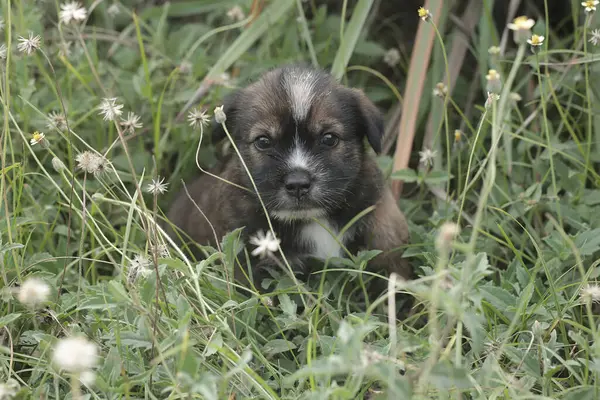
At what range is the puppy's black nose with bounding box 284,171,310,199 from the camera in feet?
10.4

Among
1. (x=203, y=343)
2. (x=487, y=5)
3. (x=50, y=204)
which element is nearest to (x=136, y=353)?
(x=203, y=343)

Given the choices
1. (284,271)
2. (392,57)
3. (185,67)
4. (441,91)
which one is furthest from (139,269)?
(392,57)

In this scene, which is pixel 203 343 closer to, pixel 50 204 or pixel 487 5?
pixel 50 204

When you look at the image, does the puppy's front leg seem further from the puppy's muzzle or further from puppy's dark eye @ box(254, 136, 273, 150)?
puppy's dark eye @ box(254, 136, 273, 150)

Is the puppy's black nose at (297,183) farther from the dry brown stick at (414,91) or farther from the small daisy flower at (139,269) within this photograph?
the dry brown stick at (414,91)

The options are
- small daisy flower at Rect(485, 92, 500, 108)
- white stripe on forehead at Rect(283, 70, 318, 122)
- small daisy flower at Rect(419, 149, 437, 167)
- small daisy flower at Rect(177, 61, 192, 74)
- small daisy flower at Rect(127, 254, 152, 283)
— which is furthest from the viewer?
small daisy flower at Rect(177, 61, 192, 74)

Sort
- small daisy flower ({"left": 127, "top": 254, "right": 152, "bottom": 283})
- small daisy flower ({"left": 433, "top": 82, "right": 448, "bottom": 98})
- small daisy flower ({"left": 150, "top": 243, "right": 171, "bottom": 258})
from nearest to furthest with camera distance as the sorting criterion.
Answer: small daisy flower ({"left": 127, "top": 254, "right": 152, "bottom": 283})
small daisy flower ({"left": 150, "top": 243, "right": 171, "bottom": 258})
small daisy flower ({"left": 433, "top": 82, "right": 448, "bottom": 98})

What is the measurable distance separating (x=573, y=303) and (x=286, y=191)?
116 cm

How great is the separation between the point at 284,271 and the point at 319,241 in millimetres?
293

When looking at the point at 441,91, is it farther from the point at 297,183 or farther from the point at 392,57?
the point at 392,57

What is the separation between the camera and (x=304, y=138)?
331 cm

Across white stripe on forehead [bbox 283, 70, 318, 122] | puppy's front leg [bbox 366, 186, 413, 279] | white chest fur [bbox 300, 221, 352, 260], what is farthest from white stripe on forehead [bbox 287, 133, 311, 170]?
puppy's front leg [bbox 366, 186, 413, 279]

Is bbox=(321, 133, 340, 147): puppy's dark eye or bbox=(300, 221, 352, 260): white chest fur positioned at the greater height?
bbox=(321, 133, 340, 147): puppy's dark eye

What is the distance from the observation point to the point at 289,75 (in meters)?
3.44
